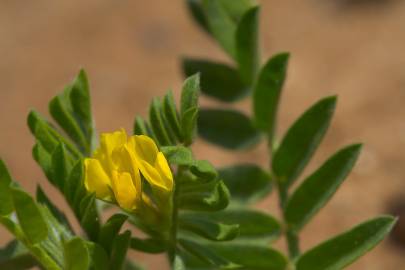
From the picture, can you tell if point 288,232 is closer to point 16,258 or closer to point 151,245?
point 151,245

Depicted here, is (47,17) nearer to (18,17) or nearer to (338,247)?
(18,17)

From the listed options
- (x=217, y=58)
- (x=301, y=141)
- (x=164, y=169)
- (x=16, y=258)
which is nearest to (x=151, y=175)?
(x=164, y=169)

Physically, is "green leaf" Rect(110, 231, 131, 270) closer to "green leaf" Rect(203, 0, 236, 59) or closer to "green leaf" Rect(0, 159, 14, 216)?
"green leaf" Rect(0, 159, 14, 216)

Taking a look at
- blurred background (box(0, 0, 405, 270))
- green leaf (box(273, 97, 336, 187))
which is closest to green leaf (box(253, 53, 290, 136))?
green leaf (box(273, 97, 336, 187))

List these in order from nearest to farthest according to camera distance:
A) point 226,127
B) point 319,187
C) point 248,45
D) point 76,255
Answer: point 76,255 → point 319,187 → point 248,45 → point 226,127

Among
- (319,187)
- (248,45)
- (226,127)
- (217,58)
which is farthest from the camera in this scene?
(217,58)

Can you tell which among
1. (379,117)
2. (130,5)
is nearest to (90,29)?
(130,5)

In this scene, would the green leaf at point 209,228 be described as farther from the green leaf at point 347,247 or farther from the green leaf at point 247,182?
the green leaf at point 247,182
